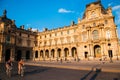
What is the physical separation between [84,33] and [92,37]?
3.60m

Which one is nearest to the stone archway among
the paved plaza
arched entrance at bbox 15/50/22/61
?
the paved plaza

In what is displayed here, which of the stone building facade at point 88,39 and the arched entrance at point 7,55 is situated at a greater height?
the stone building facade at point 88,39

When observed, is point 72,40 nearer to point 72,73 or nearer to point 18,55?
point 18,55

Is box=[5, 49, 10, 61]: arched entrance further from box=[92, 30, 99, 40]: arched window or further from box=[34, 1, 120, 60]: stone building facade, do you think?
box=[92, 30, 99, 40]: arched window

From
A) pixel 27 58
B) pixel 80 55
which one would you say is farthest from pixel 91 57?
pixel 27 58

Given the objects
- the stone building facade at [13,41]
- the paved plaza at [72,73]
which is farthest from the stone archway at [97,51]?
the stone building facade at [13,41]

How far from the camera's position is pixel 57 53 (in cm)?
5309

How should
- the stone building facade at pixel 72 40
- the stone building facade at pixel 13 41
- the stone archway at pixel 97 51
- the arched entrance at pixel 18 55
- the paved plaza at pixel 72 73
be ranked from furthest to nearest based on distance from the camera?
the arched entrance at pixel 18 55 → the stone building facade at pixel 13 41 → the stone archway at pixel 97 51 → the stone building facade at pixel 72 40 → the paved plaza at pixel 72 73

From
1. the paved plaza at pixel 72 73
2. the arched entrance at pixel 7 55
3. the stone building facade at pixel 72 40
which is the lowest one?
the paved plaza at pixel 72 73

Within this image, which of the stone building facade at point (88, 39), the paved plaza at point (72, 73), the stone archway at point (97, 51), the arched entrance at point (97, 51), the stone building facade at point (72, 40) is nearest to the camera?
the paved plaza at point (72, 73)

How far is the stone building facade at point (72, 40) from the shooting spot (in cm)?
4067

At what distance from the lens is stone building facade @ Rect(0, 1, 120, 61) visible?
133ft

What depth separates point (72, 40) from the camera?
5038 centimetres

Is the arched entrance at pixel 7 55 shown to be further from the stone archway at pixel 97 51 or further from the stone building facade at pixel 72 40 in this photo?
the stone archway at pixel 97 51
